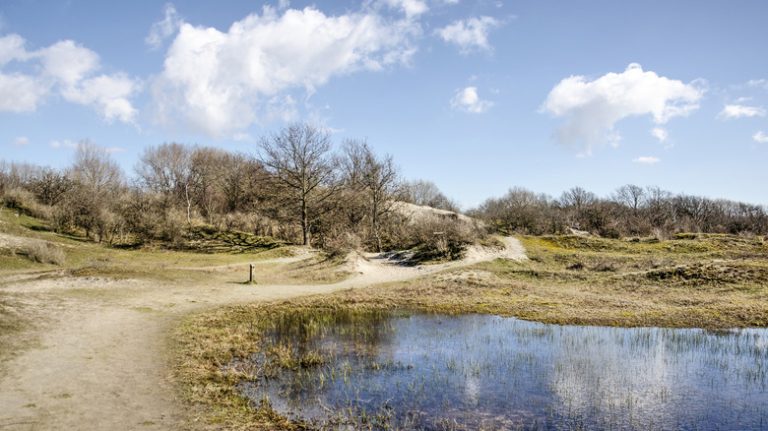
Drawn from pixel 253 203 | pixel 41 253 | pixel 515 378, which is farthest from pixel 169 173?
pixel 515 378

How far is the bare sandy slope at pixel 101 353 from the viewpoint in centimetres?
897

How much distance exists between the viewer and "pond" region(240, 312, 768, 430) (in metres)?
9.52

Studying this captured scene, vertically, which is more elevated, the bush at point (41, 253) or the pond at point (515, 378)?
the bush at point (41, 253)

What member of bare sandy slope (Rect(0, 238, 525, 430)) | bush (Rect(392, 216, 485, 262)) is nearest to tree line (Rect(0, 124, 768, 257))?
bush (Rect(392, 216, 485, 262))

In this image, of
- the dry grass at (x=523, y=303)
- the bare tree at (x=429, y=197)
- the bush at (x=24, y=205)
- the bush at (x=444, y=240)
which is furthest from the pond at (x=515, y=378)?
the bare tree at (x=429, y=197)

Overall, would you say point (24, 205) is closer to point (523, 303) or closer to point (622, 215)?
point (523, 303)

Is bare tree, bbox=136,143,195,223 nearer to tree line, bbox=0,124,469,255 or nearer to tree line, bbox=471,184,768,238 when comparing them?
tree line, bbox=0,124,469,255

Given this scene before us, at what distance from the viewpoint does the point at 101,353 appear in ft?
42.3

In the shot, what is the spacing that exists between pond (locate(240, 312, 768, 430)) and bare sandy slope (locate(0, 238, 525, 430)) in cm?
235

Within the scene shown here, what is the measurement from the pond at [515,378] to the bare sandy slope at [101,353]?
2.35 m

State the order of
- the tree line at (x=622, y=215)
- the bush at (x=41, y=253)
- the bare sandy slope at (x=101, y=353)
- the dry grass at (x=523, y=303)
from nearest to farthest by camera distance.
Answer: the bare sandy slope at (x=101, y=353) < the dry grass at (x=523, y=303) < the bush at (x=41, y=253) < the tree line at (x=622, y=215)

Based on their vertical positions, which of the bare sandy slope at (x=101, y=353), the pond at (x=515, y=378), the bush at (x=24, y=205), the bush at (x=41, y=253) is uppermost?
the bush at (x=24, y=205)

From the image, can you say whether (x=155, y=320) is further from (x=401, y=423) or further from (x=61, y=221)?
(x=61, y=221)

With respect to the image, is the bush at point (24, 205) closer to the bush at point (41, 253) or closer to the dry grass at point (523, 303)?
the bush at point (41, 253)
